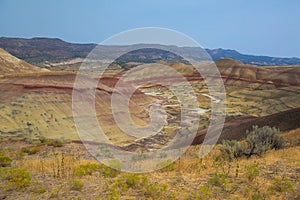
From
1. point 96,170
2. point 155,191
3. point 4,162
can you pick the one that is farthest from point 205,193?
point 4,162

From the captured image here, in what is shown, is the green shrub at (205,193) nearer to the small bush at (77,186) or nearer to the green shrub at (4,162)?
the small bush at (77,186)

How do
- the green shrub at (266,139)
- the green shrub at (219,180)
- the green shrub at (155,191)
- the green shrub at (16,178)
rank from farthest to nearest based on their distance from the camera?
the green shrub at (266,139)
the green shrub at (16,178)
the green shrub at (219,180)
the green shrub at (155,191)

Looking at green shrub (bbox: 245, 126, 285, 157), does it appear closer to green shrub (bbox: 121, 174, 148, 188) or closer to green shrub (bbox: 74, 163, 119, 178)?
green shrub (bbox: 121, 174, 148, 188)

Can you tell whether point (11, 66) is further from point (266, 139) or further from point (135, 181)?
point (135, 181)

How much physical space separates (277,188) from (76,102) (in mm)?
30733

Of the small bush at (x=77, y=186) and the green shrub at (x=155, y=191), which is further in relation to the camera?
the small bush at (x=77, y=186)

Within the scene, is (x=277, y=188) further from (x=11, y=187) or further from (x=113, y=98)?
(x=113, y=98)

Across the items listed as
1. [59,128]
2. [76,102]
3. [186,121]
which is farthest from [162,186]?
[186,121]

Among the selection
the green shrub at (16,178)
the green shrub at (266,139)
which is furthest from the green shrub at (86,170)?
the green shrub at (266,139)

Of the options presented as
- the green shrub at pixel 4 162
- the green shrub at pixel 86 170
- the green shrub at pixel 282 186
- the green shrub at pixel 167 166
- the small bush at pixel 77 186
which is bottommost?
the green shrub at pixel 4 162

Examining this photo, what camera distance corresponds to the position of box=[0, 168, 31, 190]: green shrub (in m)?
6.61

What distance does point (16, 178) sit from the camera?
6.84 metres

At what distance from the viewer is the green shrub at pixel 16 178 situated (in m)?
6.61

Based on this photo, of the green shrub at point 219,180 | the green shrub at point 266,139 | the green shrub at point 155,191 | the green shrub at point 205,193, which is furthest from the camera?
the green shrub at point 266,139
